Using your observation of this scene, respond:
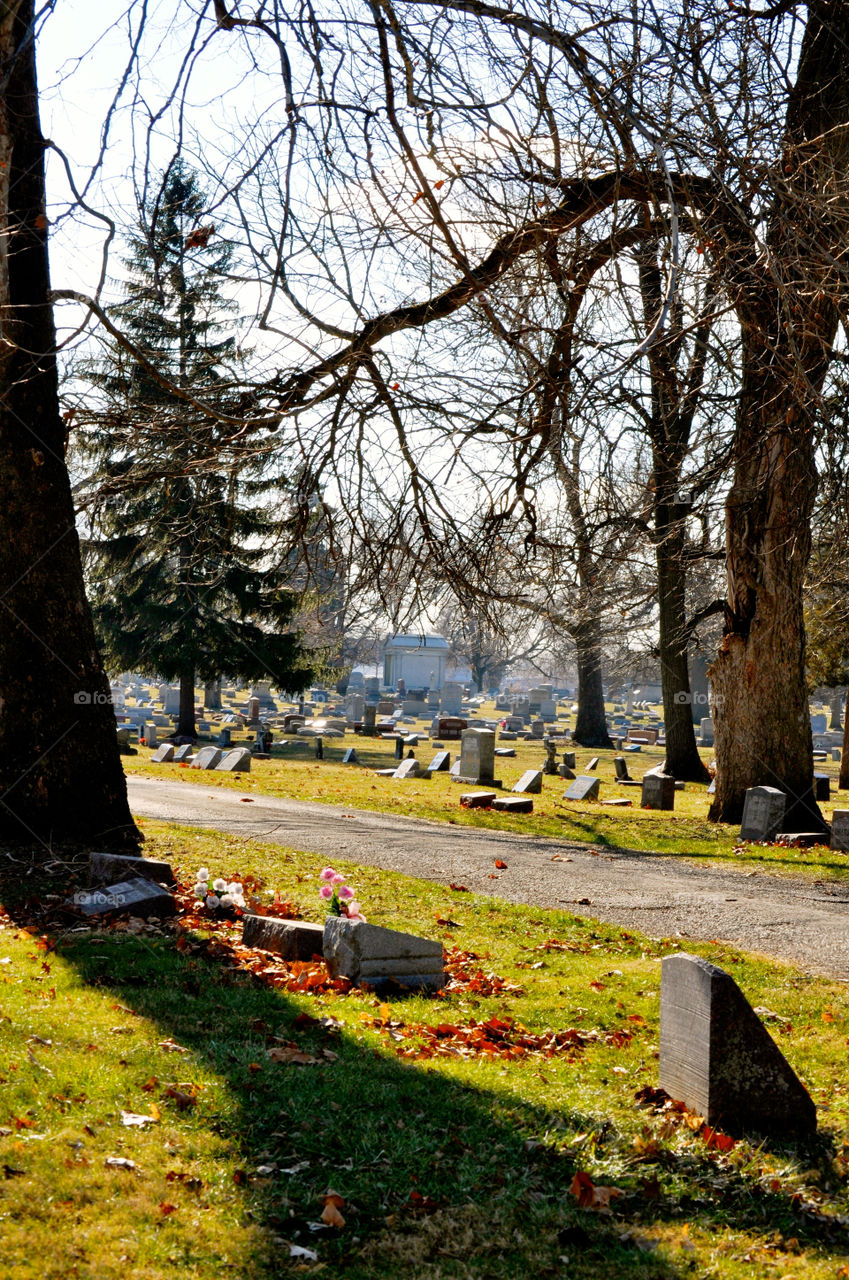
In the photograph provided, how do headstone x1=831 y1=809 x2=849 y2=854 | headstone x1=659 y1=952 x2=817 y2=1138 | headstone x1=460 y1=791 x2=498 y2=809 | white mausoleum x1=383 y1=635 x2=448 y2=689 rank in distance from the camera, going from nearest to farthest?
headstone x1=659 y1=952 x2=817 y2=1138 → headstone x1=831 y1=809 x2=849 y2=854 → headstone x1=460 y1=791 x2=498 y2=809 → white mausoleum x1=383 y1=635 x2=448 y2=689

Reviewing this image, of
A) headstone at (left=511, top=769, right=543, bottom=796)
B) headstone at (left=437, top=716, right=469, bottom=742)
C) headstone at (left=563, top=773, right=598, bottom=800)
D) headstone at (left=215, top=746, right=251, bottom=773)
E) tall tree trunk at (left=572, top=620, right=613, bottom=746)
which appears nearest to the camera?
headstone at (left=563, top=773, right=598, bottom=800)

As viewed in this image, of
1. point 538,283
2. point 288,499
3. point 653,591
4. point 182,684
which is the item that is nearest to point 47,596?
point 288,499

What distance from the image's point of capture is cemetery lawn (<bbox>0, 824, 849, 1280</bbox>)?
143 inches

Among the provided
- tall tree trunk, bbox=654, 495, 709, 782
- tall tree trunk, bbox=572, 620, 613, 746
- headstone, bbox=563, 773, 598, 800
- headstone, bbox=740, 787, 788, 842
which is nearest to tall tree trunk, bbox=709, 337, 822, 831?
headstone, bbox=740, 787, 788, 842

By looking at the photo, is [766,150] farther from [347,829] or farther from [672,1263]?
[347,829]

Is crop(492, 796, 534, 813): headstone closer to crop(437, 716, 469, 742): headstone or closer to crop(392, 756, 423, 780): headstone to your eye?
crop(392, 756, 423, 780): headstone

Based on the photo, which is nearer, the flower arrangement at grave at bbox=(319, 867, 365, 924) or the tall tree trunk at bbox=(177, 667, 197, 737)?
the flower arrangement at grave at bbox=(319, 867, 365, 924)

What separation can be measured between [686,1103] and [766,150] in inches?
188

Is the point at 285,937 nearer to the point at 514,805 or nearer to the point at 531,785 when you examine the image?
the point at 514,805

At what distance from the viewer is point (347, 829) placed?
13328 millimetres

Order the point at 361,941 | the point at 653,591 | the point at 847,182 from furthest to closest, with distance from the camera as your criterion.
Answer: the point at 653,591 < the point at 361,941 < the point at 847,182

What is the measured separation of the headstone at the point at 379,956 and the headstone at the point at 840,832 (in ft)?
27.5

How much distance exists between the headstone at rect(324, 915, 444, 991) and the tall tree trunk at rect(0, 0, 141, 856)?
3.79 meters

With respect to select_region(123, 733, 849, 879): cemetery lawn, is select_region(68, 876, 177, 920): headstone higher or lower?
higher
